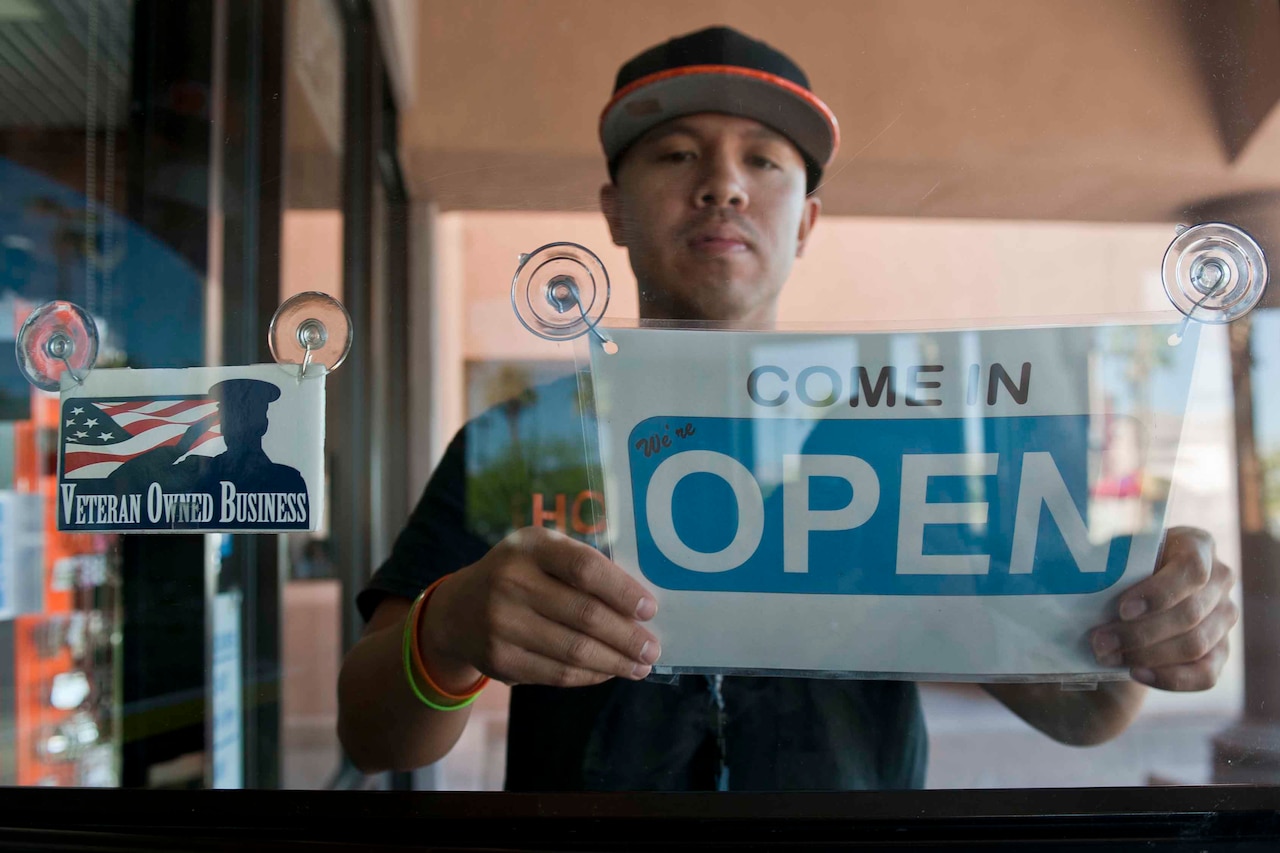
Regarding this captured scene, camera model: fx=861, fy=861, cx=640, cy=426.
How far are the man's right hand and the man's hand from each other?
329 mm

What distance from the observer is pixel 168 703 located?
941 millimetres

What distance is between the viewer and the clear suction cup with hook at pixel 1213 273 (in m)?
0.62

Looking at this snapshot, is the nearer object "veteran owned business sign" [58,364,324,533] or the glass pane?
"veteran owned business sign" [58,364,324,533]

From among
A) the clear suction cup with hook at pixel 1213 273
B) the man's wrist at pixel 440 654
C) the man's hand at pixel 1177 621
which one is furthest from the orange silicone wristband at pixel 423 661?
the clear suction cup with hook at pixel 1213 273

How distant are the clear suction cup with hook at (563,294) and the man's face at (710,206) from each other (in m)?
0.04

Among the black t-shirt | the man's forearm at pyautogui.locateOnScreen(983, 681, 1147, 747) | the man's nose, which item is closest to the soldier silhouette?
the black t-shirt

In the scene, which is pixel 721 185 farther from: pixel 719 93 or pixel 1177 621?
pixel 1177 621

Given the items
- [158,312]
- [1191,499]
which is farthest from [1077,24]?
[158,312]

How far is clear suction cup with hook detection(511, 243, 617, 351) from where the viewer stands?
0.63 metres

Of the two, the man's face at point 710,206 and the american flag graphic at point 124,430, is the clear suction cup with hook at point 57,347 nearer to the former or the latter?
the american flag graphic at point 124,430

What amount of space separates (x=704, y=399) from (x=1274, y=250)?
0.44 m

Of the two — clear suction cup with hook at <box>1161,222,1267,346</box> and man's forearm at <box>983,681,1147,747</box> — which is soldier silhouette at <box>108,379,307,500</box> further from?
clear suction cup with hook at <box>1161,222,1267,346</box>

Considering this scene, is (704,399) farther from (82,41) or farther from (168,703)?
(82,41)

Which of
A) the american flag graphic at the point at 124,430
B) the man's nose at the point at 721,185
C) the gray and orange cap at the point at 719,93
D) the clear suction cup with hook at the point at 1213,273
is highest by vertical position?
the gray and orange cap at the point at 719,93
